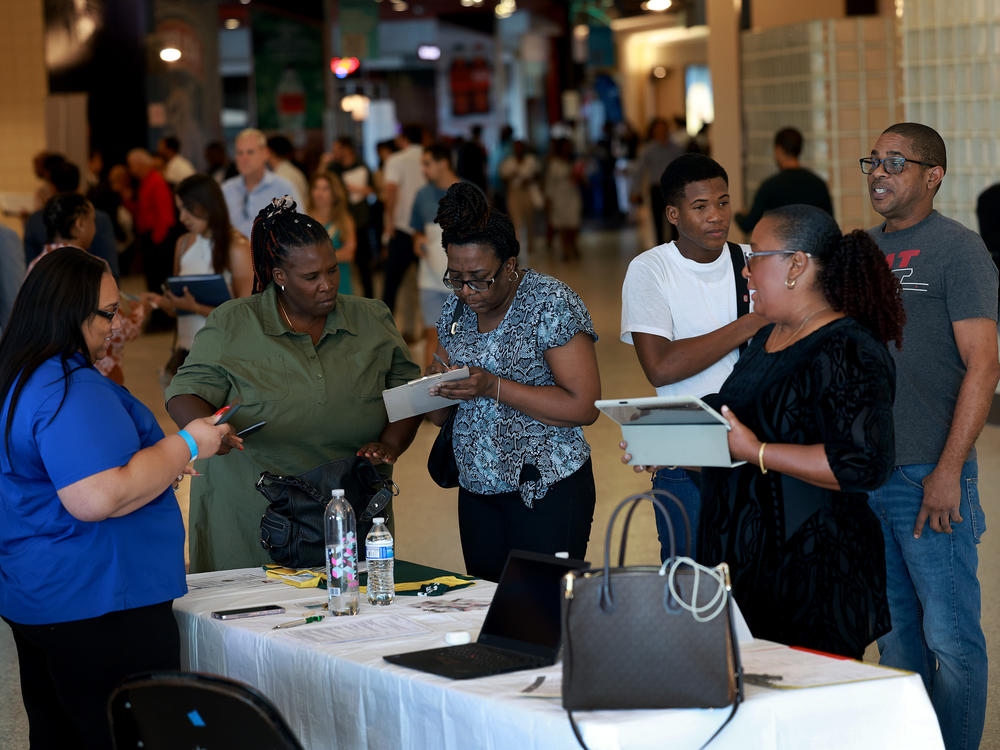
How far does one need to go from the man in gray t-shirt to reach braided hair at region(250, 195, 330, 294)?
57.8 inches

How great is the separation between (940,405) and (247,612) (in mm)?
1771

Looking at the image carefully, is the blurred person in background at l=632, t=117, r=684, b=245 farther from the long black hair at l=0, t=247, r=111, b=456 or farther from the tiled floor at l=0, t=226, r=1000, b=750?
the long black hair at l=0, t=247, r=111, b=456

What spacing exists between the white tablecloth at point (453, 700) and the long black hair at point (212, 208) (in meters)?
3.51

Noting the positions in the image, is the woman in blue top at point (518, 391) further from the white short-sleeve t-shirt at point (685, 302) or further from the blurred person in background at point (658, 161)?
the blurred person in background at point (658, 161)

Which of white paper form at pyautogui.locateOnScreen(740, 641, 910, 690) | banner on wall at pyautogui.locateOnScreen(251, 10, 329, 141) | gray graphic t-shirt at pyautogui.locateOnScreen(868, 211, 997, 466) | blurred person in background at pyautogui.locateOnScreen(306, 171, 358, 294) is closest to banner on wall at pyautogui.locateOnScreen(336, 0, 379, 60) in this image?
banner on wall at pyautogui.locateOnScreen(251, 10, 329, 141)

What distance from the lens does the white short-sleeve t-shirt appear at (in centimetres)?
351

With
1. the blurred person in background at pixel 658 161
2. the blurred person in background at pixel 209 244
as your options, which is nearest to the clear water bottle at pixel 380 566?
the blurred person in background at pixel 209 244

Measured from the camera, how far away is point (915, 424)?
127 inches

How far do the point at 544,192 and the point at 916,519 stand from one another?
58.3 feet

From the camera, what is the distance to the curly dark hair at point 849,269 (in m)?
2.66

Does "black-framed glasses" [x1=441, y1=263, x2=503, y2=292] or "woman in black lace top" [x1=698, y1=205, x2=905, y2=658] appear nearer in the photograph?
"woman in black lace top" [x1=698, y1=205, x2=905, y2=658]

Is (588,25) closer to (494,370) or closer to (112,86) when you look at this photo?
(112,86)

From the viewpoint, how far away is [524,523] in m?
3.40

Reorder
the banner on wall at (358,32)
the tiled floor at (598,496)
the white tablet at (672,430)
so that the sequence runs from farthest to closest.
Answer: the banner on wall at (358,32) < the tiled floor at (598,496) < the white tablet at (672,430)
